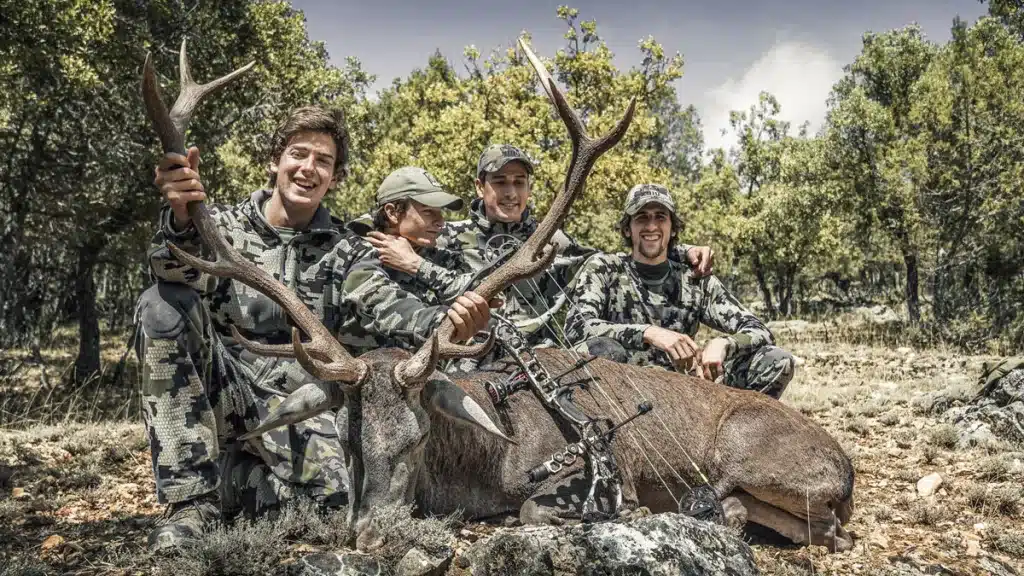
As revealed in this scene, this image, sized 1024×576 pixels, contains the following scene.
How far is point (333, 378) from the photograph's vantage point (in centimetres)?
385

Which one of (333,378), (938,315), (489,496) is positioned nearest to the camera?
(333,378)

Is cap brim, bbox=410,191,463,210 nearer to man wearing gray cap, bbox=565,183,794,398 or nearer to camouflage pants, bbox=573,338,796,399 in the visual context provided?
man wearing gray cap, bbox=565,183,794,398

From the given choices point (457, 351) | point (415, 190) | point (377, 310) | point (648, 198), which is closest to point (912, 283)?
point (648, 198)

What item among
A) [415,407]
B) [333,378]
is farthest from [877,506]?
[333,378]

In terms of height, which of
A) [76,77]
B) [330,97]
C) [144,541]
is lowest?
[144,541]

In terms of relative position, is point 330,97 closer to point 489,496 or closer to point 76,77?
point 76,77

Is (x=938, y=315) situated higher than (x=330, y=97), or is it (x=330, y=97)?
(x=330, y=97)

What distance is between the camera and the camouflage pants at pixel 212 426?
3973 mm

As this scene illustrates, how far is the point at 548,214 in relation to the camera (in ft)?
15.2

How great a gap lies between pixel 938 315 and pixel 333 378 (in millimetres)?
16554

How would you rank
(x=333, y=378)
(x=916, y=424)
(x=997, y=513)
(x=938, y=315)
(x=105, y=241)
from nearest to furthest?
(x=333, y=378)
(x=997, y=513)
(x=916, y=424)
(x=105, y=241)
(x=938, y=315)

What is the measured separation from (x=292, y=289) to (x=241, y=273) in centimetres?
78

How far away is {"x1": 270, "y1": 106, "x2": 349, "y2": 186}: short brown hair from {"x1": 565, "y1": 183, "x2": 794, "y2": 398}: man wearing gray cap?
2532mm

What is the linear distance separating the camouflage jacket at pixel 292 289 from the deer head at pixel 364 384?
377mm
